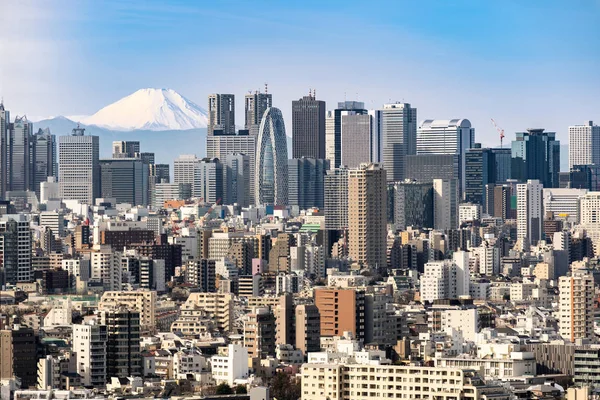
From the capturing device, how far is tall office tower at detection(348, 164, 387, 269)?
51.1 metres

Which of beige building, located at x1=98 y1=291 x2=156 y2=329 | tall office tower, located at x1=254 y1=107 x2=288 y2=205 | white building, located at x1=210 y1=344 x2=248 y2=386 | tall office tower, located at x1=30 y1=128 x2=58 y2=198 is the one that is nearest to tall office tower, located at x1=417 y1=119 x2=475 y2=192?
tall office tower, located at x1=254 y1=107 x2=288 y2=205

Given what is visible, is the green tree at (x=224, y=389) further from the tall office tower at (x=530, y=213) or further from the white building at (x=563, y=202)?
the white building at (x=563, y=202)

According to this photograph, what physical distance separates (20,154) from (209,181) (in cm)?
700

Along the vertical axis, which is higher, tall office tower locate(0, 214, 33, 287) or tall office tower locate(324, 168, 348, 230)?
tall office tower locate(324, 168, 348, 230)

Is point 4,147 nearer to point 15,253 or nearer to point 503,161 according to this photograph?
point 503,161

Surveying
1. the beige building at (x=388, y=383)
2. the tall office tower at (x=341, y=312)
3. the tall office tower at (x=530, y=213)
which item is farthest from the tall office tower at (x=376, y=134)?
the beige building at (x=388, y=383)

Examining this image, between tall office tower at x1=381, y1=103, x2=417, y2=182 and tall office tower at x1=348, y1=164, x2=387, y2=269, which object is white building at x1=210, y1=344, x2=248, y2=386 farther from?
tall office tower at x1=381, y1=103, x2=417, y2=182

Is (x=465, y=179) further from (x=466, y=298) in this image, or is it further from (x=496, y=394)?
(x=496, y=394)

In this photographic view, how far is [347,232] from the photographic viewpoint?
2117 inches

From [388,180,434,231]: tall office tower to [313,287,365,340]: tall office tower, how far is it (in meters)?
32.8

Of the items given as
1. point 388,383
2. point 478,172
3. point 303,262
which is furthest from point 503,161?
point 388,383

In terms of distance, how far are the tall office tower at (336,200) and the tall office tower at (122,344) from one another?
27.1m

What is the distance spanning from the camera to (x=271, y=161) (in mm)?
80562

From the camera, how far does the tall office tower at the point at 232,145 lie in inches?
3389
